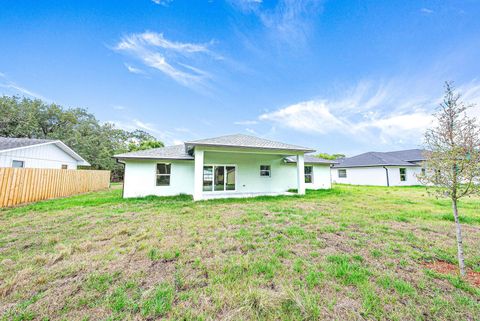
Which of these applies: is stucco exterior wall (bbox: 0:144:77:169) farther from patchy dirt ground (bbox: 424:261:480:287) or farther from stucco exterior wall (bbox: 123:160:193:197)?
patchy dirt ground (bbox: 424:261:480:287)

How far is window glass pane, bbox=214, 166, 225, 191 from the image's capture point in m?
11.8

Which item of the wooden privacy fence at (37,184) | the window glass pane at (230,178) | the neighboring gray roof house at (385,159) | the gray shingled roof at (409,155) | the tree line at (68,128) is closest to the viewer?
the wooden privacy fence at (37,184)

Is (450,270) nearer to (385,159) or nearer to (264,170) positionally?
(264,170)

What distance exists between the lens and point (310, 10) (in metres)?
10.9

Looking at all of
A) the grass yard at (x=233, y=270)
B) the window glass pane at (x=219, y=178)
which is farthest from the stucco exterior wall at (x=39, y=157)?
the window glass pane at (x=219, y=178)

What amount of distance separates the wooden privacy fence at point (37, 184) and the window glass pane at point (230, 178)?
1006 cm

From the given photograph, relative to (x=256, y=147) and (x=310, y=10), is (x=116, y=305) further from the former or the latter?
(x=310, y=10)

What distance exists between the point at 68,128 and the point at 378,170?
40.1 m

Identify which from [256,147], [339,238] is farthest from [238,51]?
[339,238]

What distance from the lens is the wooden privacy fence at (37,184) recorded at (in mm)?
7645

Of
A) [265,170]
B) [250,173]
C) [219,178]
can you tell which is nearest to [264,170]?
[265,170]

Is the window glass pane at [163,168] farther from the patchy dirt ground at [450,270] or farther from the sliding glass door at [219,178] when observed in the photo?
the patchy dirt ground at [450,270]

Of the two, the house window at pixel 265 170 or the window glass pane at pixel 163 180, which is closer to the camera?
the window glass pane at pixel 163 180

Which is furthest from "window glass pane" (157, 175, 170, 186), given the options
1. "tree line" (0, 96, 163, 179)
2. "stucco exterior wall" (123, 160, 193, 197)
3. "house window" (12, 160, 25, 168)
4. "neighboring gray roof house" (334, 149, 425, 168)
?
"neighboring gray roof house" (334, 149, 425, 168)
